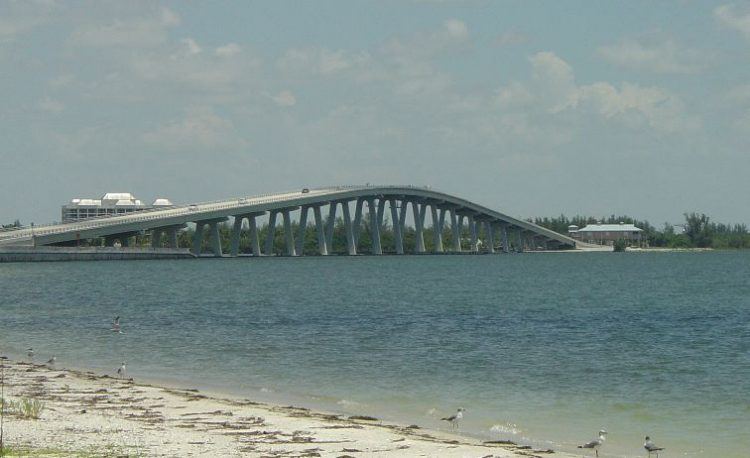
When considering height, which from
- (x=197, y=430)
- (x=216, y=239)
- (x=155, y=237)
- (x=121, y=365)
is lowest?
(x=197, y=430)

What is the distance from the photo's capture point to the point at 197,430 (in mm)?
16359

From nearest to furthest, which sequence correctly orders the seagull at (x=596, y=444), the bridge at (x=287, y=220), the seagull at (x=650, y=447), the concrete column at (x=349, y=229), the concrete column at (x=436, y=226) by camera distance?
the seagull at (x=650, y=447), the seagull at (x=596, y=444), the bridge at (x=287, y=220), the concrete column at (x=349, y=229), the concrete column at (x=436, y=226)

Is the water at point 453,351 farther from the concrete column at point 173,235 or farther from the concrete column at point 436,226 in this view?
the concrete column at point 436,226

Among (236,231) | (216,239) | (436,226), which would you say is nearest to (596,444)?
(236,231)

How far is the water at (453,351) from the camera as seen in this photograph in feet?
67.1

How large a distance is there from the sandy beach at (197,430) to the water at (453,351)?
5.92ft

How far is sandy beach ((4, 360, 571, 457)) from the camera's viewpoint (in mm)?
14609

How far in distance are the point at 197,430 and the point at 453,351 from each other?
623 inches

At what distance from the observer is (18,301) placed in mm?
54938

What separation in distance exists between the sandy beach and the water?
1.81 metres

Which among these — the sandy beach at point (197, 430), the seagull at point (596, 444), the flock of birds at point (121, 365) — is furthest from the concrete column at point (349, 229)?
the seagull at point (596, 444)

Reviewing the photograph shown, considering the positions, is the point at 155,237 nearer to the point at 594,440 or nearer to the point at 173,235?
the point at 173,235

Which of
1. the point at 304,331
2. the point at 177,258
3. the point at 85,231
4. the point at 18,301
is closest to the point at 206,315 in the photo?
the point at 304,331

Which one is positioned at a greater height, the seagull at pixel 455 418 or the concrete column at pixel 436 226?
the concrete column at pixel 436 226
